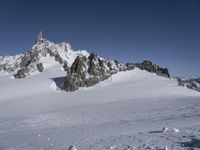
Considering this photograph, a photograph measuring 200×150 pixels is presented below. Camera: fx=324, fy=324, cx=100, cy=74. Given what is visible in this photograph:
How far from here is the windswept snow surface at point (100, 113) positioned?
21.6 meters

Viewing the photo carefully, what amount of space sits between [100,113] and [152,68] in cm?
4933

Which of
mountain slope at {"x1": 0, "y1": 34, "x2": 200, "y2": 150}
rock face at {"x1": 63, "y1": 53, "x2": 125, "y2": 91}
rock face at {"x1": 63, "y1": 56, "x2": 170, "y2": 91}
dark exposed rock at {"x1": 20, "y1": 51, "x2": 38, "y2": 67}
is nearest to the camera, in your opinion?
mountain slope at {"x1": 0, "y1": 34, "x2": 200, "y2": 150}

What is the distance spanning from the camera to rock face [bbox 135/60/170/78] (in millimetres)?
91144

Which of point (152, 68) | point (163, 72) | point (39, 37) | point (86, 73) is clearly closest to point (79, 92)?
point (86, 73)

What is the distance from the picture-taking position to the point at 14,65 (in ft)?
417

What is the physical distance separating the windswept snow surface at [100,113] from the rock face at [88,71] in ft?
8.24

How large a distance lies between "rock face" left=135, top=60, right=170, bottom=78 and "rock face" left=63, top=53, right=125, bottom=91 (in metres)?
6.06

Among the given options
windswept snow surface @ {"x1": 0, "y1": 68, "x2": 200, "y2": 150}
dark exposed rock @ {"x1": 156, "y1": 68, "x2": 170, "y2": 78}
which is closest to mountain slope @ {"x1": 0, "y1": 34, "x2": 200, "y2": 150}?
windswept snow surface @ {"x1": 0, "y1": 68, "x2": 200, "y2": 150}

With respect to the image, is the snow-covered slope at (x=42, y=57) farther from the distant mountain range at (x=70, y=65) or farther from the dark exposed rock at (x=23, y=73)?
the dark exposed rock at (x=23, y=73)

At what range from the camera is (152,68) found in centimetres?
9300

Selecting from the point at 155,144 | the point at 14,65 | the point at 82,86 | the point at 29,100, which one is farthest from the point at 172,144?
the point at 14,65

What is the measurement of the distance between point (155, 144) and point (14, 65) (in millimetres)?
114833

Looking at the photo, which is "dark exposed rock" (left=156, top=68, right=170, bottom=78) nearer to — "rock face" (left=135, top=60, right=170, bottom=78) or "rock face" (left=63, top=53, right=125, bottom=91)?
"rock face" (left=135, top=60, right=170, bottom=78)

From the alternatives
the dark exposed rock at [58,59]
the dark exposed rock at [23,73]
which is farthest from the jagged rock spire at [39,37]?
the dark exposed rock at [23,73]
